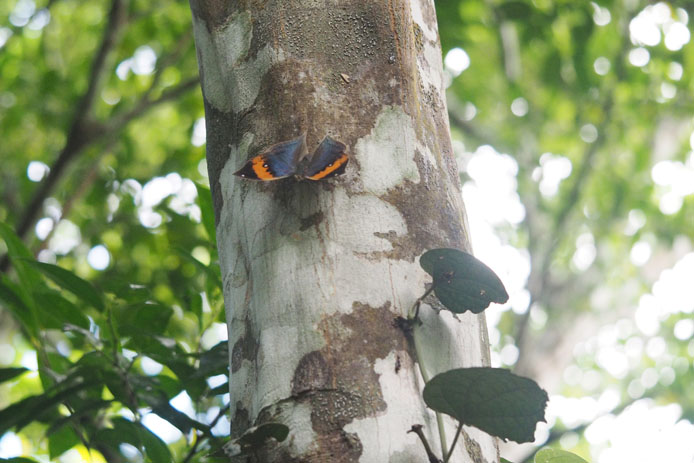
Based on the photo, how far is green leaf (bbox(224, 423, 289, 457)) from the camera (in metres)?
0.66

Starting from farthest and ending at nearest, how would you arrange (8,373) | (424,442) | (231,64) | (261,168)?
(8,373)
(231,64)
(261,168)
(424,442)

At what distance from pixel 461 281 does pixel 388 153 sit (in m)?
0.20

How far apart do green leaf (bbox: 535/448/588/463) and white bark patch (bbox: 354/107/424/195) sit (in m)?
0.38

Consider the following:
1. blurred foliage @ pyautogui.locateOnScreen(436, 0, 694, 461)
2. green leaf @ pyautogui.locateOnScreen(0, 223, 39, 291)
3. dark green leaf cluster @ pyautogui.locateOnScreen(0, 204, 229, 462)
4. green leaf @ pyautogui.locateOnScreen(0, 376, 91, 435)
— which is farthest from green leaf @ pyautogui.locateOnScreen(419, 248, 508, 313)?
blurred foliage @ pyautogui.locateOnScreen(436, 0, 694, 461)

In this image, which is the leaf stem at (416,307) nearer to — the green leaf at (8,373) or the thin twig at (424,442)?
the thin twig at (424,442)

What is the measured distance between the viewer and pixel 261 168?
29.3 inches

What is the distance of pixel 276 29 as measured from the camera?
914mm

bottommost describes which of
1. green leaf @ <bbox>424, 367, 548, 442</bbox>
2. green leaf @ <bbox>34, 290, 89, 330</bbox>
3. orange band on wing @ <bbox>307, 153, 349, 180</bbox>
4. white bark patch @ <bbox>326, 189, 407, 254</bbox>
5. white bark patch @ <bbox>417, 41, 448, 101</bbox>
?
green leaf @ <bbox>424, 367, 548, 442</bbox>

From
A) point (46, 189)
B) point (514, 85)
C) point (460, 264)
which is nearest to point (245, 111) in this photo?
point (460, 264)

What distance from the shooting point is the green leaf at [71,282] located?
123 cm

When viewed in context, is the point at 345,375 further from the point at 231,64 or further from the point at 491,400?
the point at 231,64

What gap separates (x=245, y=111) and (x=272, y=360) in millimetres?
352

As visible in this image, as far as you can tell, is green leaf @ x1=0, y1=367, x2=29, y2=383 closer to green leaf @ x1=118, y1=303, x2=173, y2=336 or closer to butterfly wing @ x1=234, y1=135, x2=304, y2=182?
green leaf @ x1=118, y1=303, x2=173, y2=336

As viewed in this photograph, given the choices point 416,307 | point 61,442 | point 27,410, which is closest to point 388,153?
point 416,307
